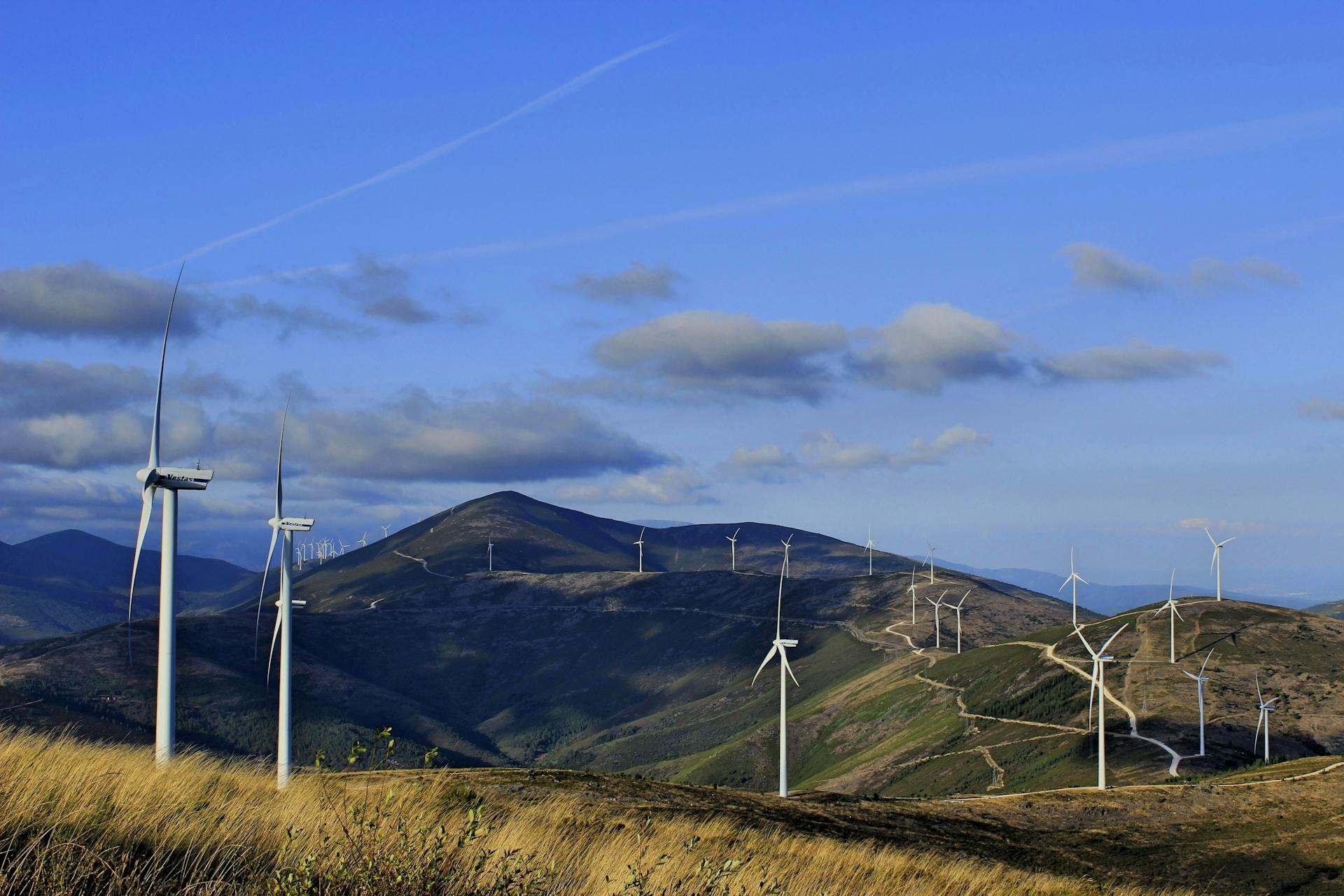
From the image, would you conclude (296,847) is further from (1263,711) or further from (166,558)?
(1263,711)

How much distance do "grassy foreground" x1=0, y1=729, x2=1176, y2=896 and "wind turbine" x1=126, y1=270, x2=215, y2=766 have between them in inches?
422

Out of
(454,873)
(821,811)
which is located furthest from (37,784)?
(821,811)

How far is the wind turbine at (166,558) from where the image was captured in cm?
3098

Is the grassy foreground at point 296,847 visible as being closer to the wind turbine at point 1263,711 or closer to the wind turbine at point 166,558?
the wind turbine at point 166,558

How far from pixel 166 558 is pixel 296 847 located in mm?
21021

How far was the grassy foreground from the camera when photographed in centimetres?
1231

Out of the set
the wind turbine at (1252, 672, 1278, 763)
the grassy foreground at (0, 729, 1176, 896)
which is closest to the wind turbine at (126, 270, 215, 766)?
the grassy foreground at (0, 729, 1176, 896)

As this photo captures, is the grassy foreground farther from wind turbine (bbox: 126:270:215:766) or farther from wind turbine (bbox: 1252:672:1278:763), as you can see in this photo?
wind turbine (bbox: 1252:672:1278:763)

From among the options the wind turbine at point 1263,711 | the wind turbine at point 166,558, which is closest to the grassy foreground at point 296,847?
the wind turbine at point 166,558

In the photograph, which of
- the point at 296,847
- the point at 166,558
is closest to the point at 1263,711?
the point at 166,558

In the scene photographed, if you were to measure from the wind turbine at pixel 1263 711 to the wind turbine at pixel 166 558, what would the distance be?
151 metres

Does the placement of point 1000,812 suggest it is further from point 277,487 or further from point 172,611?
point 172,611

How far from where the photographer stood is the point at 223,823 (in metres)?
14.1

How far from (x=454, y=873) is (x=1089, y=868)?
198 feet
